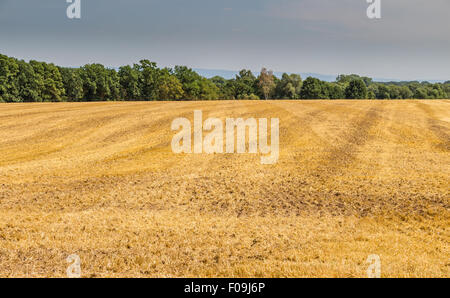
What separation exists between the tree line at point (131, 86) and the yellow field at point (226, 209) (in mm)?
76747

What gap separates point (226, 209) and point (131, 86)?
4260 inches

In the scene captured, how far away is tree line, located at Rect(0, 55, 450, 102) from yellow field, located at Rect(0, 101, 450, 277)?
252 ft

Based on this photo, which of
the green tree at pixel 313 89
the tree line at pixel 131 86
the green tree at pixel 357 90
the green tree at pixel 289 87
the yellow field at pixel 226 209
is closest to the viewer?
the yellow field at pixel 226 209

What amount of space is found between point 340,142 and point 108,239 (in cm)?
1969

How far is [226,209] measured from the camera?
40.7ft

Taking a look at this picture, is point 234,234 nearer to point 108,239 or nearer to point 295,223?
point 295,223

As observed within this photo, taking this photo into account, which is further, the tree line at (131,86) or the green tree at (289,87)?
the green tree at (289,87)

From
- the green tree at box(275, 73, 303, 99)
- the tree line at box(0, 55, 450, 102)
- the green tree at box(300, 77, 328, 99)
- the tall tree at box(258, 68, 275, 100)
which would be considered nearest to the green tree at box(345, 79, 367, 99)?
the tree line at box(0, 55, 450, 102)

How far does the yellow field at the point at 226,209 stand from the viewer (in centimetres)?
839

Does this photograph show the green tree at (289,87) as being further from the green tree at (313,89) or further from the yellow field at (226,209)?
the yellow field at (226,209)

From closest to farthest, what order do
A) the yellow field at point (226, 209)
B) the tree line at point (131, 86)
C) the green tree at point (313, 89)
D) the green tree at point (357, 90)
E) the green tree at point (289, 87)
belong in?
the yellow field at point (226, 209), the tree line at point (131, 86), the green tree at point (357, 90), the green tree at point (313, 89), the green tree at point (289, 87)

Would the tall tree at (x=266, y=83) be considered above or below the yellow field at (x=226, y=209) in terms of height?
above

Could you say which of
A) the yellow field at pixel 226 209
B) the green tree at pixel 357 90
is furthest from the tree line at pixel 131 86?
the yellow field at pixel 226 209

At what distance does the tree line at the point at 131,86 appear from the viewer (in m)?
88.6
